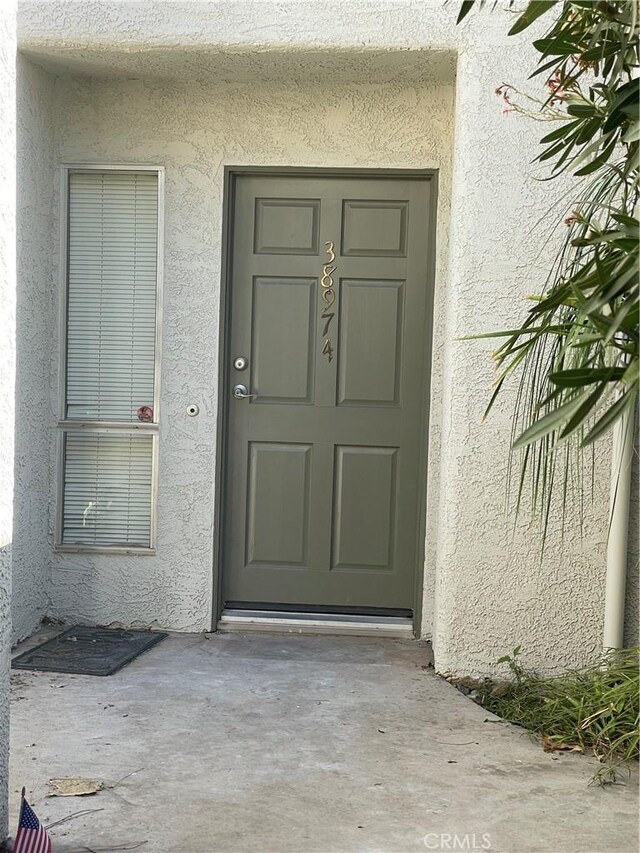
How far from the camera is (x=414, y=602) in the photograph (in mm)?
5020

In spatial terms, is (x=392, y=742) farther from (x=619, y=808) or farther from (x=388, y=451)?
(x=388, y=451)

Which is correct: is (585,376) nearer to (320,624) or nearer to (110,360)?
Result: (320,624)

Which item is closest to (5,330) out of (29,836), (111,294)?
(29,836)

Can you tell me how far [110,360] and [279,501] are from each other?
1154mm

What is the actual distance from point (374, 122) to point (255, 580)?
7.97 feet

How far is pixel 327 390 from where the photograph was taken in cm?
506

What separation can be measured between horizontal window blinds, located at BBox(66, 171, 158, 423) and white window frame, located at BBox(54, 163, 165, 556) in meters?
0.03

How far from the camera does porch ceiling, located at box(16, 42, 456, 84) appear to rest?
14.5ft

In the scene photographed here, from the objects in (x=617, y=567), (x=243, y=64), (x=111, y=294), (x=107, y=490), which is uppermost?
(x=243, y=64)

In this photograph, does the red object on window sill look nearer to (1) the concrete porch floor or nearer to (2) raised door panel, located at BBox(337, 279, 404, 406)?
(2) raised door panel, located at BBox(337, 279, 404, 406)

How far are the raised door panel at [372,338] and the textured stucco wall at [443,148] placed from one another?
9.5 inches

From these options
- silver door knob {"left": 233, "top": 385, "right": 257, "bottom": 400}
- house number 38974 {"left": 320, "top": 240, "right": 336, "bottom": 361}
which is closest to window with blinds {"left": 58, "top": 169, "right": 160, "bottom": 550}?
silver door knob {"left": 233, "top": 385, "right": 257, "bottom": 400}

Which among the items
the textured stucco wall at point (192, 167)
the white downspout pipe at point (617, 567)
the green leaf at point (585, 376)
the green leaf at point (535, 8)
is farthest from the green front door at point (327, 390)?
the green leaf at point (585, 376)

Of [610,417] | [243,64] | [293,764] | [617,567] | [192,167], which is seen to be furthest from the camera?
[192,167]
